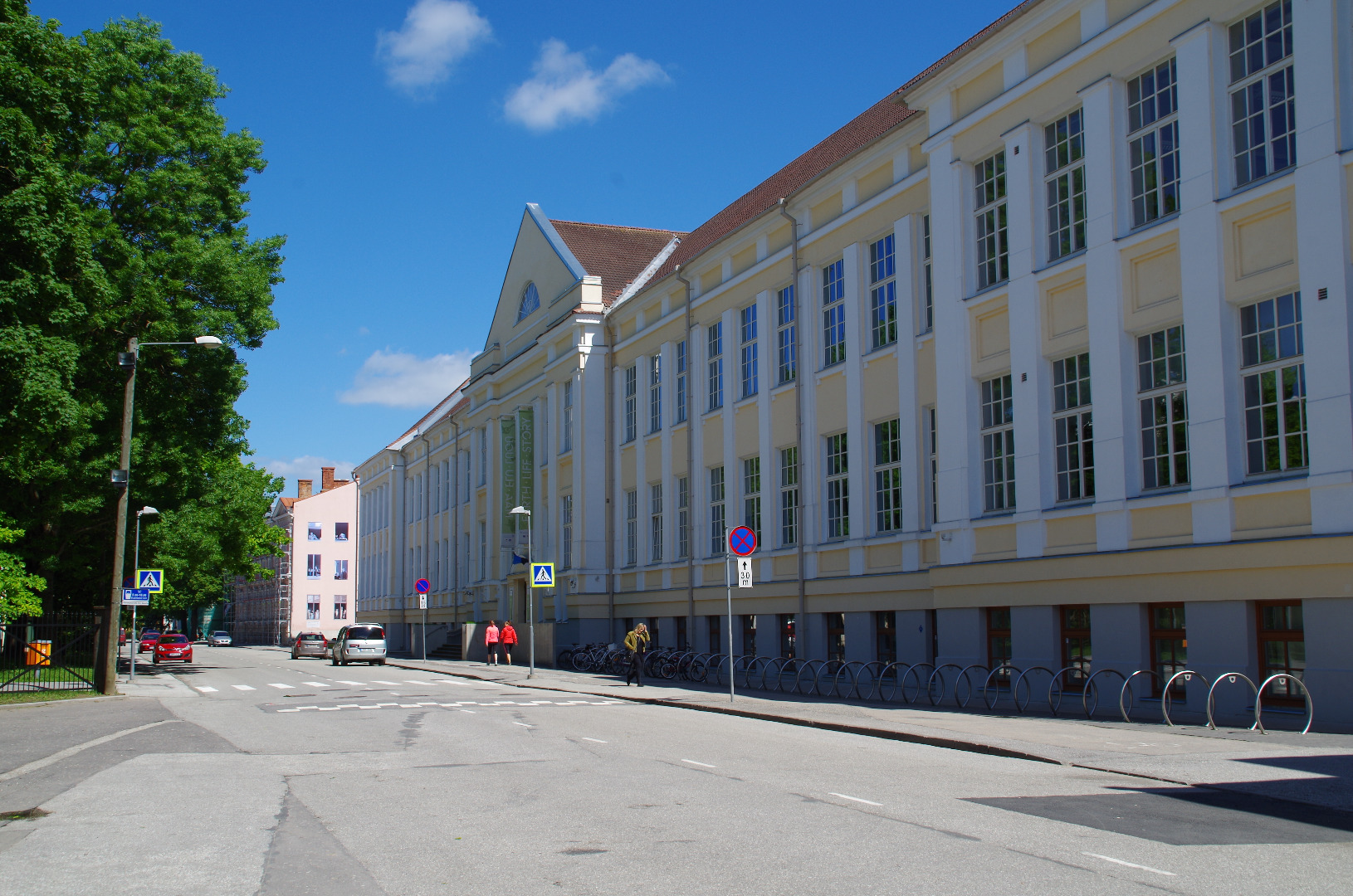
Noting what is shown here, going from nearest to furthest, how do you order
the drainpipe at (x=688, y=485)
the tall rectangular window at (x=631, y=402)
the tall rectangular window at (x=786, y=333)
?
1. the tall rectangular window at (x=786, y=333)
2. the drainpipe at (x=688, y=485)
3. the tall rectangular window at (x=631, y=402)

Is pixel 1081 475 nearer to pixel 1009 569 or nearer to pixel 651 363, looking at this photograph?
pixel 1009 569

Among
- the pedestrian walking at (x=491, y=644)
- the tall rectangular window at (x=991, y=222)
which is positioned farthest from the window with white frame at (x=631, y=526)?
the tall rectangular window at (x=991, y=222)

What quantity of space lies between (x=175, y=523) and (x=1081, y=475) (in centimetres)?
2898

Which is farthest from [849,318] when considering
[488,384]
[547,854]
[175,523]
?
[488,384]

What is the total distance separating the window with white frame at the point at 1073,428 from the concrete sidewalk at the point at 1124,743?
395 cm

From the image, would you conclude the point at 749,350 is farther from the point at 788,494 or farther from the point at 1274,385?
the point at 1274,385

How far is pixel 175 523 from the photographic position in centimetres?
3741

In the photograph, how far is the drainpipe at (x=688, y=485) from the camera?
3325 centimetres

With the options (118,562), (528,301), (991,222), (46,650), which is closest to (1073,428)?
(991,222)

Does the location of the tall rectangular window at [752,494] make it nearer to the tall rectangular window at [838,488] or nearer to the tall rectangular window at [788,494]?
the tall rectangular window at [788,494]

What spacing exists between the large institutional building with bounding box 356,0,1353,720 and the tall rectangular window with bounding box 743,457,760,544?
0.25 ft

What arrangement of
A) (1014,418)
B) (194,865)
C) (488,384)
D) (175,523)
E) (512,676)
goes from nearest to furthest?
1. (194,865)
2. (1014,418)
3. (512,676)
4. (175,523)
5. (488,384)

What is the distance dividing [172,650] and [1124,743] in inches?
1782

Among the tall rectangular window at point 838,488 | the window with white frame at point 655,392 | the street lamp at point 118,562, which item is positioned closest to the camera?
the street lamp at point 118,562
